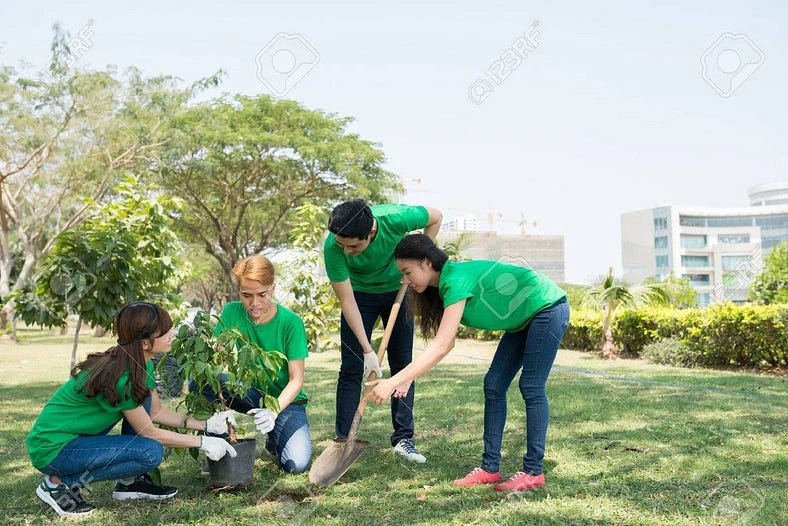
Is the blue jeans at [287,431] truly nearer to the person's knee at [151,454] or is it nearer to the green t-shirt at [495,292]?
the person's knee at [151,454]

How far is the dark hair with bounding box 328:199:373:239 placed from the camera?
3.30 m

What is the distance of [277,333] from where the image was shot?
3.46 meters

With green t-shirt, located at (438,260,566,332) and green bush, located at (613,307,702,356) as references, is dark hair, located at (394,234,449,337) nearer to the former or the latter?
green t-shirt, located at (438,260,566,332)

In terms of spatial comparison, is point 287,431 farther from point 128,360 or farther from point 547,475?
point 547,475

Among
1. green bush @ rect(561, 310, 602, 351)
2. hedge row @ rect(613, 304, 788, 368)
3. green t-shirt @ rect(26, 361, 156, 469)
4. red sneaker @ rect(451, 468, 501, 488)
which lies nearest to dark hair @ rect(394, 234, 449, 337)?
red sneaker @ rect(451, 468, 501, 488)

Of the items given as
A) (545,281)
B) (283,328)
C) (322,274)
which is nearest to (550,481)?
(545,281)

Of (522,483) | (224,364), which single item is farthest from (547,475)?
(224,364)

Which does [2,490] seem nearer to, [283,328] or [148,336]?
[148,336]

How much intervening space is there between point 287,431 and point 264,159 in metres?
16.1

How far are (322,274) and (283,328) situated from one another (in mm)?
9641

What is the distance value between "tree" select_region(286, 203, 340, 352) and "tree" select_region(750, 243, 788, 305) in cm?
924

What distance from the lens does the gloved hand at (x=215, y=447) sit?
2951 mm

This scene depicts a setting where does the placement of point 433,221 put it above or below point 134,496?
above

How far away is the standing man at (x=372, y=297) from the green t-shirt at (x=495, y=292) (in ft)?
1.95
